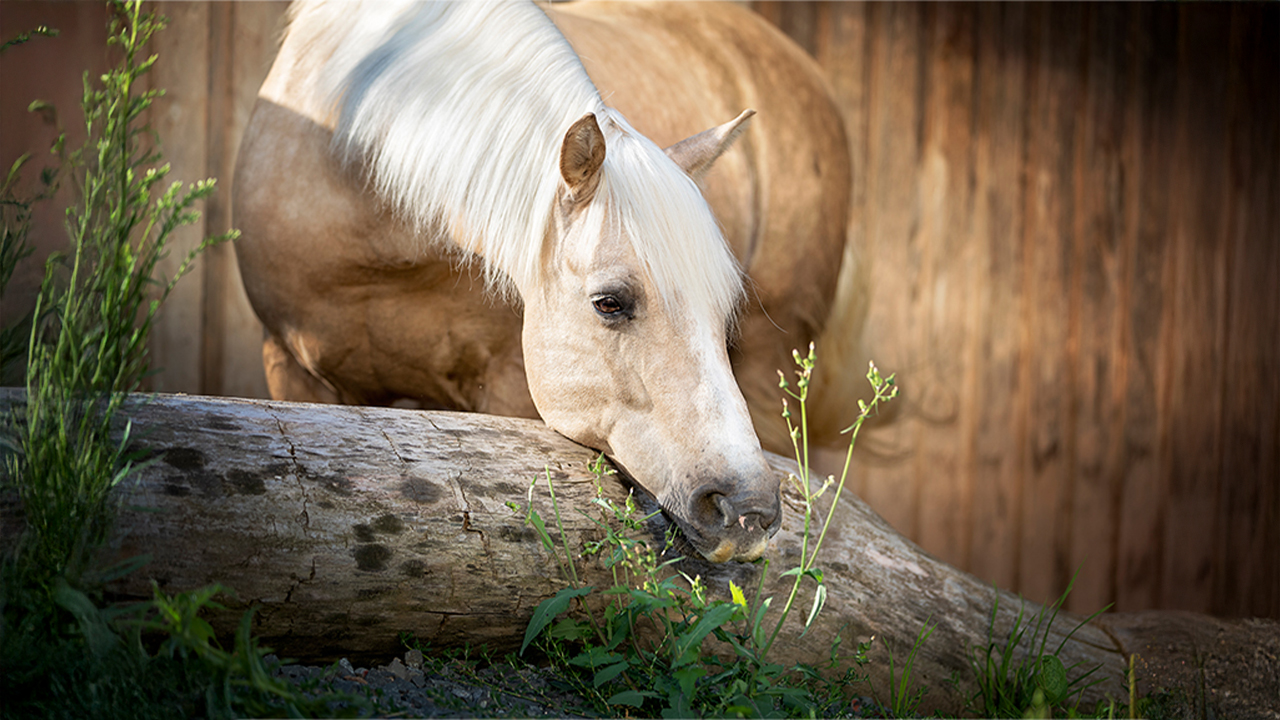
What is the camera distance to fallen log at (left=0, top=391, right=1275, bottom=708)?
3.21 ft

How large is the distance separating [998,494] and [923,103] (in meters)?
1.61

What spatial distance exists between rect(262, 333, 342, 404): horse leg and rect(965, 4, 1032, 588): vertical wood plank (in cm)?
254

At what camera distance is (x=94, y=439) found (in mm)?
922

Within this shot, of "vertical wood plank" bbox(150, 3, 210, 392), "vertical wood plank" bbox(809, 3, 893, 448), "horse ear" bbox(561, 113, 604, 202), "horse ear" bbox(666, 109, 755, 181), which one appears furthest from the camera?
"vertical wood plank" bbox(809, 3, 893, 448)

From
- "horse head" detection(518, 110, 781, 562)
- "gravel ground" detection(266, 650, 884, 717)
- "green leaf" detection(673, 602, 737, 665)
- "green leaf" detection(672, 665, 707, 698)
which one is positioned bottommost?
"gravel ground" detection(266, 650, 884, 717)

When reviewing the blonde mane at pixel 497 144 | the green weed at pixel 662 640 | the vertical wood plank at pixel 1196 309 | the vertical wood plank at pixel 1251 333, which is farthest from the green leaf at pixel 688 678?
the vertical wood plank at pixel 1251 333

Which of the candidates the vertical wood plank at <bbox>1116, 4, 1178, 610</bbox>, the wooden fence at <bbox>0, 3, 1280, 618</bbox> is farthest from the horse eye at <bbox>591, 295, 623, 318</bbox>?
the vertical wood plank at <bbox>1116, 4, 1178, 610</bbox>

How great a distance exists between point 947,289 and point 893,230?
33cm

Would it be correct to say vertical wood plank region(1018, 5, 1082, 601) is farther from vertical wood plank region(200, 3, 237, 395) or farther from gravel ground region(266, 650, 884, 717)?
vertical wood plank region(200, 3, 237, 395)

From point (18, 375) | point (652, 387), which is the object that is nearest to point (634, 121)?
point (652, 387)

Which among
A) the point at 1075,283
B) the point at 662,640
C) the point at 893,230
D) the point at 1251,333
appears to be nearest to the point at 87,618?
the point at 662,640

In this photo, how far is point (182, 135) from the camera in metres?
2.72

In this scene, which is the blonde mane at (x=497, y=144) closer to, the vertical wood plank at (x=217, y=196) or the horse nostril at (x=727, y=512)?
the horse nostril at (x=727, y=512)

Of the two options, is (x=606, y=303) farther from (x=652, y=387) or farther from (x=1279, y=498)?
(x=1279, y=498)
